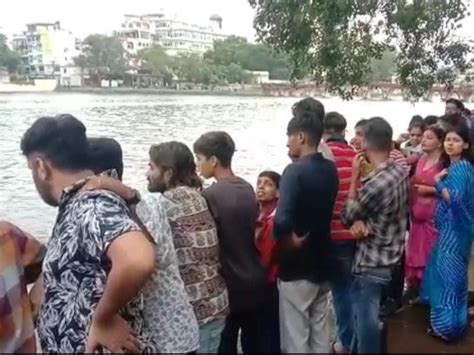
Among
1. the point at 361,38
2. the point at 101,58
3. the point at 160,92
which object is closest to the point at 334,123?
the point at 361,38

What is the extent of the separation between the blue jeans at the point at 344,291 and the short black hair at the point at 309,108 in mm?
622

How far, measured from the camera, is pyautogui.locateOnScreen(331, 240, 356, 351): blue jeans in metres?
3.51

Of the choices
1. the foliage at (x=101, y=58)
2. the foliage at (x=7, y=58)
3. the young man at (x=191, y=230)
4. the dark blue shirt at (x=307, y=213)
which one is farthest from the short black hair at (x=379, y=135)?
the foliage at (x=101, y=58)

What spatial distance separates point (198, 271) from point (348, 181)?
1.20m

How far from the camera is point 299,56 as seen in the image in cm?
796

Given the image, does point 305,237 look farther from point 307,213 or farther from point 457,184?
point 457,184

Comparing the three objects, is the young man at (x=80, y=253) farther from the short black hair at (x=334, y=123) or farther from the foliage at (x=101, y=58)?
the foliage at (x=101, y=58)

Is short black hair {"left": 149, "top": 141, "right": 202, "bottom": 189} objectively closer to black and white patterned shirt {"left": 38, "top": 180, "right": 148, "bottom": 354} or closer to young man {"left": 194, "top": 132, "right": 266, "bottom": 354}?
young man {"left": 194, "top": 132, "right": 266, "bottom": 354}

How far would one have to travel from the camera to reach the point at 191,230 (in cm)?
271

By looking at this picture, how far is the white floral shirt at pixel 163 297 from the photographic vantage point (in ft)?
6.93

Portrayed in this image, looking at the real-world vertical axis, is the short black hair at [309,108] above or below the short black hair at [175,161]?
above

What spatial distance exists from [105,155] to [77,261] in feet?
2.05

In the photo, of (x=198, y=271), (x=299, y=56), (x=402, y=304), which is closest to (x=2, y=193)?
(x=299, y=56)

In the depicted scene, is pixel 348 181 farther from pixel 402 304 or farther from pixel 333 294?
pixel 402 304
